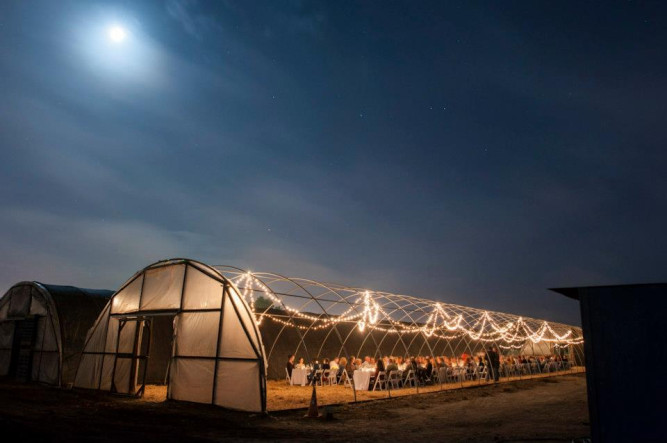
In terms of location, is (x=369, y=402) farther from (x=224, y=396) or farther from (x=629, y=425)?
(x=629, y=425)

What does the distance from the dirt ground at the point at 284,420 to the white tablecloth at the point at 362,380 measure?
2592 millimetres

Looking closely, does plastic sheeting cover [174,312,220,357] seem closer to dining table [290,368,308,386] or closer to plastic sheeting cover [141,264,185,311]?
plastic sheeting cover [141,264,185,311]

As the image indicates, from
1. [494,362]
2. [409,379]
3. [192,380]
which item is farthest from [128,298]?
[494,362]

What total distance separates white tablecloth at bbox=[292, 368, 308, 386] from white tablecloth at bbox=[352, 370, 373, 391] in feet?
7.74

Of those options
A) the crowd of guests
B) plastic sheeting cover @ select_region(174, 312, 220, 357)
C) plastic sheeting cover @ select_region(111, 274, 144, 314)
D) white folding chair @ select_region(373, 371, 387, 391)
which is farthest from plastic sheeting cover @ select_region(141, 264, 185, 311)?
white folding chair @ select_region(373, 371, 387, 391)

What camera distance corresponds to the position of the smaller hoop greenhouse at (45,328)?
16688 millimetres

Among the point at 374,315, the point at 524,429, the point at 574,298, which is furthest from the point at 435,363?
the point at 574,298

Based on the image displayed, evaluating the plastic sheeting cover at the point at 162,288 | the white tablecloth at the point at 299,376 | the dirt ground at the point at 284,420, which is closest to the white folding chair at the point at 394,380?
the dirt ground at the point at 284,420

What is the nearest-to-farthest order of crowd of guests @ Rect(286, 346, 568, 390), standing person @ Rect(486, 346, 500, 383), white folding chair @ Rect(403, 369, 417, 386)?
crowd of guests @ Rect(286, 346, 568, 390) < white folding chair @ Rect(403, 369, 417, 386) < standing person @ Rect(486, 346, 500, 383)

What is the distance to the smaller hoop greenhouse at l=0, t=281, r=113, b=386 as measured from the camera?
16688mm

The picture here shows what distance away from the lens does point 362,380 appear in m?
17.5

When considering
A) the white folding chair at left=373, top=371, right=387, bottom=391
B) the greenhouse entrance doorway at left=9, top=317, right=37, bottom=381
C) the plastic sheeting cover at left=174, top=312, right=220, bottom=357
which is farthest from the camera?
the greenhouse entrance doorway at left=9, top=317, right=37, bottom=381

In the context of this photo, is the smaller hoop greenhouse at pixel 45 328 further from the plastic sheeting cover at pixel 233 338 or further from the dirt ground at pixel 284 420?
the plastic sheeting cover at pixel 233 338

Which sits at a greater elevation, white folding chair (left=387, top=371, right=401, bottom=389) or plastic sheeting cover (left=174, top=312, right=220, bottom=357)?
plastic sheeting cover (left=174, top=312, right=220, bottom=357)
